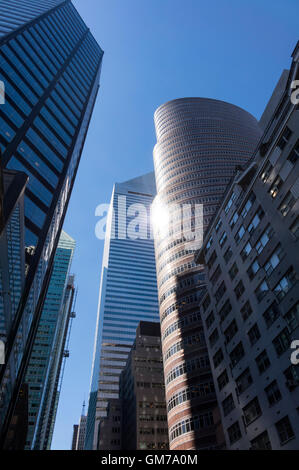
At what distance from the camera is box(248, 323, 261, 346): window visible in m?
31.9

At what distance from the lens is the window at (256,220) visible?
3462 centimetres

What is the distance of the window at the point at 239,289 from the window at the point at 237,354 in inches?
204

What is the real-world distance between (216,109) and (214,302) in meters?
107

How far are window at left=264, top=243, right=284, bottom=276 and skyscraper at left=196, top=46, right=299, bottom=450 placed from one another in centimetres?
10

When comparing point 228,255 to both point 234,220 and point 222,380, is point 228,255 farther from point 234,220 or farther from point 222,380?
point 222,380

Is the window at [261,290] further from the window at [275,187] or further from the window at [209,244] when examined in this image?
the window at [209,244]

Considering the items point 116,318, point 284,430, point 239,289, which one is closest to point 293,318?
point 284,430

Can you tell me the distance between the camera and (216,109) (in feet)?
430

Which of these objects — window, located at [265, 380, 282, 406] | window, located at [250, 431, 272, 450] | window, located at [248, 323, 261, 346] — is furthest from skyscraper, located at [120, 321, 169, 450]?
window, located at [265, 380, 282, 406]

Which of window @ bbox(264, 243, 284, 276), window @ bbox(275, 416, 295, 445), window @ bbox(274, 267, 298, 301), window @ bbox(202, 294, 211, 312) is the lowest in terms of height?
window @ bbox(275, 416, 295, 445)

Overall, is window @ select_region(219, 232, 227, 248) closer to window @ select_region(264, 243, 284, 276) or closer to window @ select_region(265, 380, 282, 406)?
window @ select_region(264, 243, 284, 276)

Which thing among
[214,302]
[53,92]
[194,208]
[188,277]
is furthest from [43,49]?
[214,302]

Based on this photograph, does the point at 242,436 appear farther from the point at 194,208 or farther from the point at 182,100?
the point at 182,100

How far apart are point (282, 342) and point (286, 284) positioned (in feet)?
16.0
